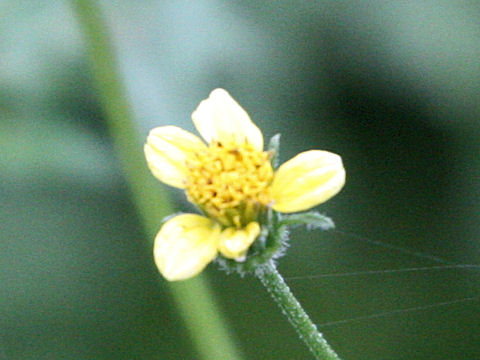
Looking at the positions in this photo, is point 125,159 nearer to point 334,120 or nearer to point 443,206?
point 334,120

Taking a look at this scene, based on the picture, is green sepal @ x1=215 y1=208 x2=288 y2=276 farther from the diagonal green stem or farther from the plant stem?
the diagonal green stem

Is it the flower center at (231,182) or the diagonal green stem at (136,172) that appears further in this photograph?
the diagonal green stem at (136,172)

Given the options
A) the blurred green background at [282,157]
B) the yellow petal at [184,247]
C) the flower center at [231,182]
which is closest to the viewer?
the yellow petal at [184,247]

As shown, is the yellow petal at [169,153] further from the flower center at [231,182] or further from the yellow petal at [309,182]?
the yellow petal at [309,182]

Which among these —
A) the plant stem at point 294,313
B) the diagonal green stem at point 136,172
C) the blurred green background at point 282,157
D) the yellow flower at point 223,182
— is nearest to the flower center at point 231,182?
the yellow flower at point 223,182

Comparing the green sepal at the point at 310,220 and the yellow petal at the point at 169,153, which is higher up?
the yellow petal at the point at 169,153

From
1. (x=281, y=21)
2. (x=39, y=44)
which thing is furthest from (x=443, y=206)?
(x=39, y=44)

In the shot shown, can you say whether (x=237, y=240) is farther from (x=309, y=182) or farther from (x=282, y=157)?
(x=282, y=157)
